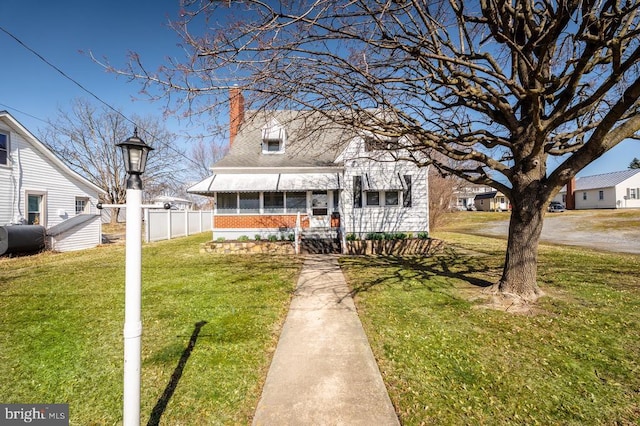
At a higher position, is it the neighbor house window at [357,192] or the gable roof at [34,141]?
the gable roof at [34,141]

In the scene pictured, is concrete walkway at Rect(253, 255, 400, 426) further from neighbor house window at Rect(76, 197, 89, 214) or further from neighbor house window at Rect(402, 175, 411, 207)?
neighbor house window at Rect(76, 197, 89, 214)

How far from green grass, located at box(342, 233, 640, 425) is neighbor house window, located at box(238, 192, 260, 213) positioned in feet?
31.2

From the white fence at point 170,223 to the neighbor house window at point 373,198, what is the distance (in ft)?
43.6

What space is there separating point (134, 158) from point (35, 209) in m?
17.1

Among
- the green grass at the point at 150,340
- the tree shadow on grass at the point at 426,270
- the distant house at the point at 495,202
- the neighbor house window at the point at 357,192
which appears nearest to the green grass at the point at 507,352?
the tree shadow on grass at the point at 426,270

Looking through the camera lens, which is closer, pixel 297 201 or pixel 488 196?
pixel 297 201

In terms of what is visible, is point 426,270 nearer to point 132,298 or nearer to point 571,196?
point 132,298

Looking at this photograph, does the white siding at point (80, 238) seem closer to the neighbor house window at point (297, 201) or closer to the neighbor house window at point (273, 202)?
the neighbor house window at point (273, 202)

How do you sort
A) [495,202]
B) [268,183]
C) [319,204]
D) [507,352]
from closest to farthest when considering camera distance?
[507,352] → [268,183] → [319,204] → [495,202]

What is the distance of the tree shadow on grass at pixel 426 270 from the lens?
23.7 ft

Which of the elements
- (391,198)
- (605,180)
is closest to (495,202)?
(605,180)

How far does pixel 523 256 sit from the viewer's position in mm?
5699

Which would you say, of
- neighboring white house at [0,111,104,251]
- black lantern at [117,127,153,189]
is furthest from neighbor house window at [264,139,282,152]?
black lantern at [117,127,153,189]

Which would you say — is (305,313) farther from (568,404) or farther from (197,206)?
(197,206)
